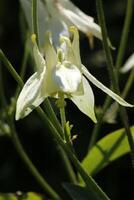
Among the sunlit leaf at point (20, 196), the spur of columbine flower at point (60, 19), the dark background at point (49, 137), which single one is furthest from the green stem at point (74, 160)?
the dark background at point (49, 137)

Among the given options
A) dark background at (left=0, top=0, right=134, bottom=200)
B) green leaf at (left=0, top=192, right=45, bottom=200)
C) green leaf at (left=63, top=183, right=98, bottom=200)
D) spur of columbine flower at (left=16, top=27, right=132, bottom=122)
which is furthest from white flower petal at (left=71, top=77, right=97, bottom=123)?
dark background at (left=0, top=0, right=134, bottom=200)

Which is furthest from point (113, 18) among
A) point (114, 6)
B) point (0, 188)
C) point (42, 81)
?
point (42, 81)

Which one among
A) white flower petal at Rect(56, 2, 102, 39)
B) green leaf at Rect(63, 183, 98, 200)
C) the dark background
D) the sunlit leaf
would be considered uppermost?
white flower petal at Rect(56, 2, 102, 39)

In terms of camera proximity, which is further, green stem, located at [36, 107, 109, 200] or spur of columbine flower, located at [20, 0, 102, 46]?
spur of columbine flower, located at [20, 0, 102, 46]

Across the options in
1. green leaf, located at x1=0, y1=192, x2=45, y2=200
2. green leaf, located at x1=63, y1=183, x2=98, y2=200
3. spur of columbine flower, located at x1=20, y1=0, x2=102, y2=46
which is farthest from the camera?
spur of columbine flower, located at x1=20, y1=0, x2=102, y2=46

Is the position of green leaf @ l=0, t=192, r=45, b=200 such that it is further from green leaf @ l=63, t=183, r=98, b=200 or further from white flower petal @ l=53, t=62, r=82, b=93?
white flower petal @ l=53, t=62, r=82, b=93

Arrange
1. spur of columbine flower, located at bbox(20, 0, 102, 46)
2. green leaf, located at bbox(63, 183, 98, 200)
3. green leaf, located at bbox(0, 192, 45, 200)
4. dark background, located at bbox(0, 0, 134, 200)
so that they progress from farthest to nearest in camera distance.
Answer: dark background, located at bbox(0, 0, 134, 200) < spur of columbine flower, located at bbox(20, 0, 102, 46) < green leaf, located at bbox(0, 192, 45, 200) < green leaf, located at bbox(63, 183, 98, 200)

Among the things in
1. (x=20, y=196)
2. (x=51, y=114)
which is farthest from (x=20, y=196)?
→ (x=51, y=114)
